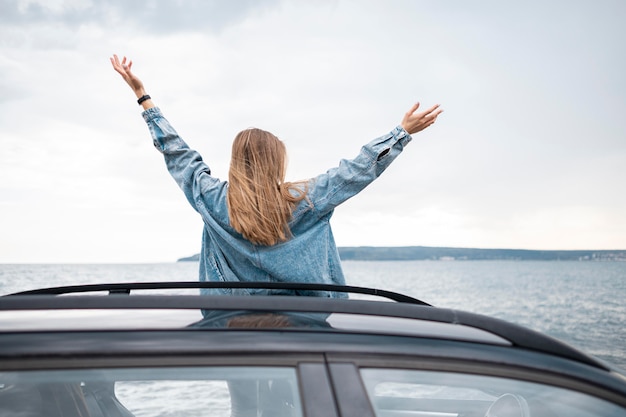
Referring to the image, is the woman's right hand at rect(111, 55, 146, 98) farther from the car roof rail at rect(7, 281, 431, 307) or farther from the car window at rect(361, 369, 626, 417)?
the car window at rect(361, 369, 626, 417)

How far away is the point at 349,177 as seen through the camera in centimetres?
277

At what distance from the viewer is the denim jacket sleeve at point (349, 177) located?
9.12 feet

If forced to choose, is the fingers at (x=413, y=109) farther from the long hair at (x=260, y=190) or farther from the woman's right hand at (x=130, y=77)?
the woman's right hand at (x=130, y=77)

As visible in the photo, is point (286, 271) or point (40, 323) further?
point (286, 271)

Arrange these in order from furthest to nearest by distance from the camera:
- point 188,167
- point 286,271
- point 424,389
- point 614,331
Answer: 1. point 614,331
2. point 188,167
3. point 286,271
4. point 424,389

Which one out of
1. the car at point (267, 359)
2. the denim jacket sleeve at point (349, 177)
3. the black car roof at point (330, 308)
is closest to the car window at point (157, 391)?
the car at point (267, 359)

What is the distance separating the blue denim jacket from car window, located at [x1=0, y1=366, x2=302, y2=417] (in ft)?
4.36

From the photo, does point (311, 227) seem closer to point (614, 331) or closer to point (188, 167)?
point (188, 167)

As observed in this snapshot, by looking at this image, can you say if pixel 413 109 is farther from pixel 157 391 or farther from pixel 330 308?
pixel 157 391

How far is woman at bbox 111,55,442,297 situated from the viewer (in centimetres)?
271

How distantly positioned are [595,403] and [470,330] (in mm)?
331

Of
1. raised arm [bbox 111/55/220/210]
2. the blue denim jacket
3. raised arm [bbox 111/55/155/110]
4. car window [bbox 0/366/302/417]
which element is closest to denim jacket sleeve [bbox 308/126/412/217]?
the blue denim jacket

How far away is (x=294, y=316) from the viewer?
143 cm

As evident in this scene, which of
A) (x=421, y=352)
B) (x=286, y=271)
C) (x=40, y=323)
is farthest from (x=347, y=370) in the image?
(x=286, y=271)
